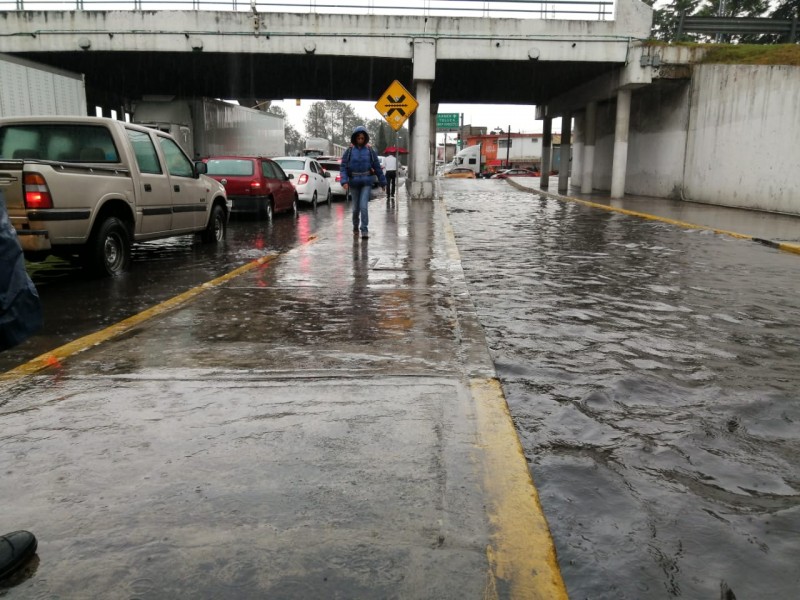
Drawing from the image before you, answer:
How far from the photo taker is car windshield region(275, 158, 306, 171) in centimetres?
2058

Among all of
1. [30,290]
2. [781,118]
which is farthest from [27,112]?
[781,118]

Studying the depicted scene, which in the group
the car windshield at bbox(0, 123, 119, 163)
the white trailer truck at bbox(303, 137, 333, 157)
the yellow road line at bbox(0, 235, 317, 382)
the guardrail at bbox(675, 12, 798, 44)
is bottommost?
the yellow road line at bbox(0, 235, 317, 382)

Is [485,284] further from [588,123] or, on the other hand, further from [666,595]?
[588,123]

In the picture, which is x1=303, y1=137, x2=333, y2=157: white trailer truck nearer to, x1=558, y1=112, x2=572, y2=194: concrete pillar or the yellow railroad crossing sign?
x1=558, y1=112, x2=572, y2=194: concrete pillar

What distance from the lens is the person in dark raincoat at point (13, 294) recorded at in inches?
89.7

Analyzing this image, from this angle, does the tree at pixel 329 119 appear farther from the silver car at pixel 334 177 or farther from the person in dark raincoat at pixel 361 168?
the person in dark raincoat at pixel 361 168

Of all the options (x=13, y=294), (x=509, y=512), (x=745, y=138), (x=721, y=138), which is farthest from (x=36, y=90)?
(x=721, y=138)

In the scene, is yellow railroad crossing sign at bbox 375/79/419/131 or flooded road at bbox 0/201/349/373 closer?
flooded road at bbox 0/201/349/373

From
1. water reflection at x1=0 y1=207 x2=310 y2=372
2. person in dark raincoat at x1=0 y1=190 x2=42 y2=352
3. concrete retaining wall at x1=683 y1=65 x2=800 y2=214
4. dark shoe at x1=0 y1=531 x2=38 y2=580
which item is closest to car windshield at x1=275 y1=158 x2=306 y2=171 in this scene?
water reflection at x1=0 y1=207 x2=310 y2=372

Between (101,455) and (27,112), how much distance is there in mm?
14205

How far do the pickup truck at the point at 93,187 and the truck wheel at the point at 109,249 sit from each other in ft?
0.04

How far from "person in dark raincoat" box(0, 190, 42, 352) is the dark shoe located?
0.63 m

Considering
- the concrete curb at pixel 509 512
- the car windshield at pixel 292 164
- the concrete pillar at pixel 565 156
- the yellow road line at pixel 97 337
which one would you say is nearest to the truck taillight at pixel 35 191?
the yellow road line at pixel 97 337

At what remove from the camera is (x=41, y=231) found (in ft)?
22.9
